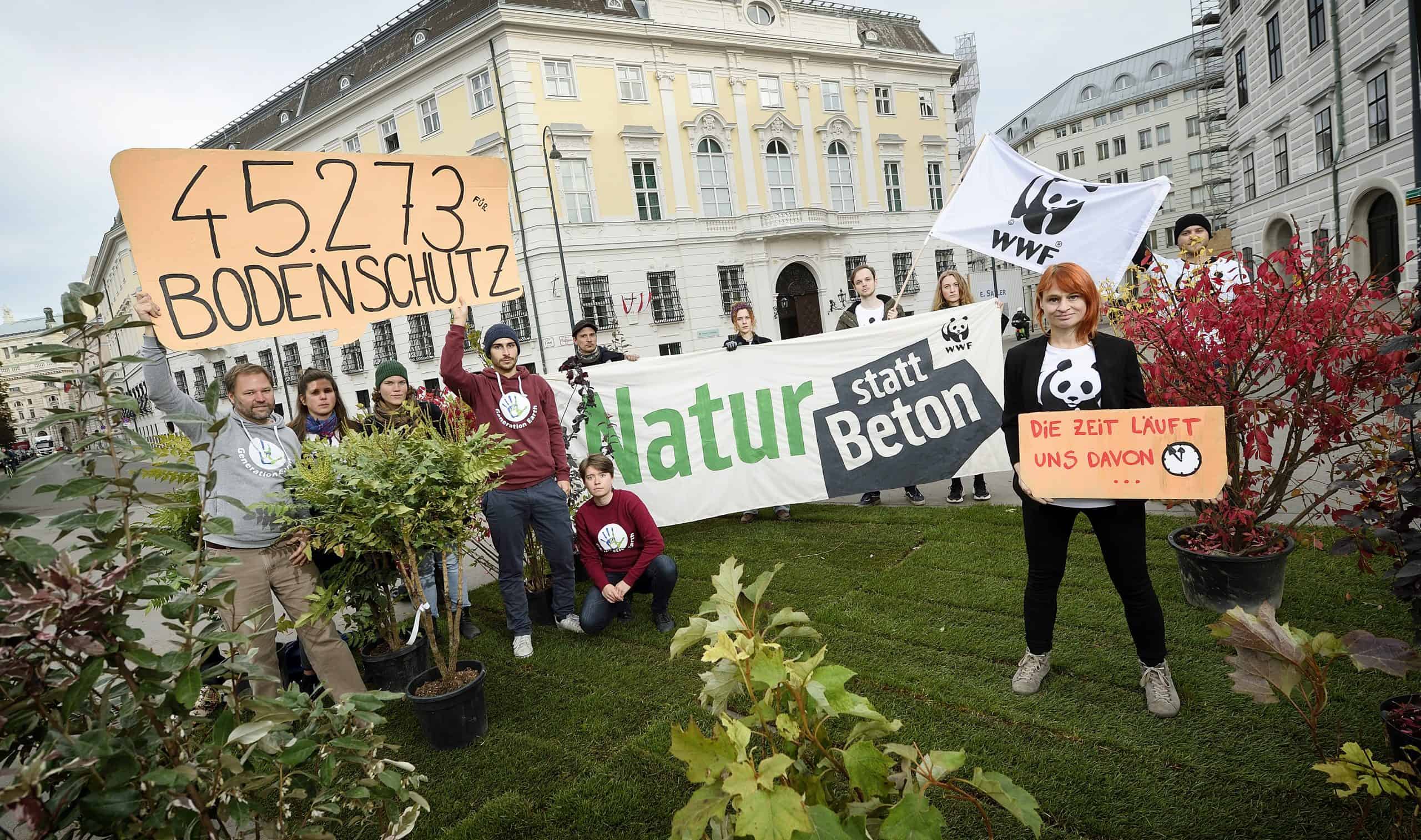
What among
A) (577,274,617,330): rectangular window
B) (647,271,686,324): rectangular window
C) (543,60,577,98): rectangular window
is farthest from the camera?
(647,271,686,324): rectangular window

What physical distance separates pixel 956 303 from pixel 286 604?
17.8 ft

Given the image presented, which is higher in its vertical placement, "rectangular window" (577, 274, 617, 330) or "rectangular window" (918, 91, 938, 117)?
"rectangular window" (918, 91, 938, 117)

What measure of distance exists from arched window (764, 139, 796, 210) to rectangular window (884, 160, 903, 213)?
16.9ft

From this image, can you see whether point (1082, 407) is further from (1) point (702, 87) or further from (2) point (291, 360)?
(2) point (291, 360)

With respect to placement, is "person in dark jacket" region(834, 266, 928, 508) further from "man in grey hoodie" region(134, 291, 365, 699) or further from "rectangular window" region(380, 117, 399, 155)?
"rectangular window" region(380, 117, 399, 155)

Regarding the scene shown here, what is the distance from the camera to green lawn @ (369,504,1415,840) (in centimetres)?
245

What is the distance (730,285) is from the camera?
29266mm

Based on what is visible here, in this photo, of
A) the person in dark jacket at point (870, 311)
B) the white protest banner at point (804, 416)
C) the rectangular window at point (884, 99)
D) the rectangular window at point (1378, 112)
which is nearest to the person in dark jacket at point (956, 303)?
the white protest banner at point (804, 416)

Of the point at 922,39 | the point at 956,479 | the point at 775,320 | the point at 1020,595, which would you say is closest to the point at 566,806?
the point at 1020,595

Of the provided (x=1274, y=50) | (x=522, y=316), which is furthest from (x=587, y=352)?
(x=1274, y=50)

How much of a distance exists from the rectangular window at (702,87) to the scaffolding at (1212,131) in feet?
91.9

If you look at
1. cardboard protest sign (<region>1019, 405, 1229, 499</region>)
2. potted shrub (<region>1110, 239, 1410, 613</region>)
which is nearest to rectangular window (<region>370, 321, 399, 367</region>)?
potted shrub (<region>1110, 239, 1410, 613</region>)

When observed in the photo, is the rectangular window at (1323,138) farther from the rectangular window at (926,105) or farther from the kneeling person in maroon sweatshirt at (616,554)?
the kneeling person in maroon sweatshirt at (616,554)

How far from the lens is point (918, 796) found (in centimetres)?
117
